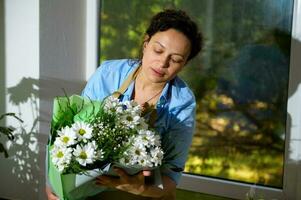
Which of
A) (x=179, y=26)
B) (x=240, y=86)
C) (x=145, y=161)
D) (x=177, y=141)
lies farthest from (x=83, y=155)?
(x=240, y=86)

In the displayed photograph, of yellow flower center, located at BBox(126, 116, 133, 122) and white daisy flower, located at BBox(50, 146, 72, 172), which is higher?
yellow flower center, located at BBox(126, 116, 133, 122)

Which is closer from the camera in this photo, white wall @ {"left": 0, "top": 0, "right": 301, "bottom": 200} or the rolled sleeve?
the rolled sleeve

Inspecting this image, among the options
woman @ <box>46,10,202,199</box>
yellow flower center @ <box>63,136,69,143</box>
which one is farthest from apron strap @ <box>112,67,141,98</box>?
yellow flower center @ <box>63,136,69,143</box>

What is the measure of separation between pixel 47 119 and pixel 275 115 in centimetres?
115

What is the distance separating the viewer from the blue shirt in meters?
1.23

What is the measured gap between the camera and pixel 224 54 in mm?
1969

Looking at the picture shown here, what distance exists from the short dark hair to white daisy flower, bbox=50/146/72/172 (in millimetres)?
487

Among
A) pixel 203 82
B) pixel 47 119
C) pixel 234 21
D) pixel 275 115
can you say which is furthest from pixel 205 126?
pixel 47 119

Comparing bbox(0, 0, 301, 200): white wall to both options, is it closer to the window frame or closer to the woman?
the window frame

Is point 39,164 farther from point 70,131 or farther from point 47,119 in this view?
point 70,131

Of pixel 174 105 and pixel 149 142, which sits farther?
pixel 174 105

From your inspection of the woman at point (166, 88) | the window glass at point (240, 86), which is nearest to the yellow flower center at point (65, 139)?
the woman at point (166, 88)

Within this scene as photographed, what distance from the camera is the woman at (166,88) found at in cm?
122

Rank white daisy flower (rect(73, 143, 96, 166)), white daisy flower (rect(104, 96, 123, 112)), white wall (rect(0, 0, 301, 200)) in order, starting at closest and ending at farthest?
white daisy flower (rect(73, 143, 96, 166)), white daisy flower (rect(104, 96, 123, 112)), white wall (rect(0, 0, 301, 200))
